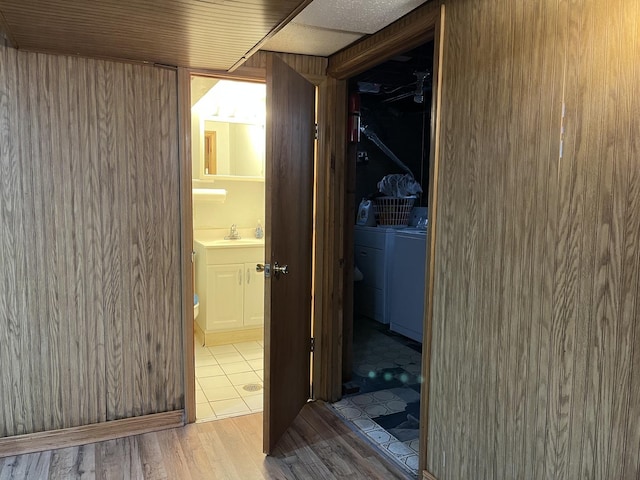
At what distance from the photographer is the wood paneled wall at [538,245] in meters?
1.34

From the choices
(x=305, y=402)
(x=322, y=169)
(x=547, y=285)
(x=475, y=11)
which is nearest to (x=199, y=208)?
(x=322, y=169)

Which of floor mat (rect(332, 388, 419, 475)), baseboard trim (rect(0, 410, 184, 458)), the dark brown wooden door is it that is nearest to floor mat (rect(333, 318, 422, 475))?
floor mat (rect(332, 388, 419, 475))

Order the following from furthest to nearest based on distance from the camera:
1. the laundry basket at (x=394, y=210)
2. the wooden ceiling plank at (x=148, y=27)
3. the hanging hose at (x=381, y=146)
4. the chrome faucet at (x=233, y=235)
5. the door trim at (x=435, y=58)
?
the hanging hose at (x=381, y=146), the laundry basket at (x=394, y=210), the chrome faucet at (x=233, y=235), the door trim at (x=435, y=58), the wooden ceiling plank at (x=148, y=27)

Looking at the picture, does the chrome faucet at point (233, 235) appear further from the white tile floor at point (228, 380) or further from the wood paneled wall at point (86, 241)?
the wood paneled wall at point (86, 241)

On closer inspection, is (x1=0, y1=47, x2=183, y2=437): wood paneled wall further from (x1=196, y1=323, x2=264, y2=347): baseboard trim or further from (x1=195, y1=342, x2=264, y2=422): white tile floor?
(x1=196, y1=323, x2=264, y2=347): baseboard trim

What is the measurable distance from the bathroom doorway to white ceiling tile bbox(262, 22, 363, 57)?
3.42ft

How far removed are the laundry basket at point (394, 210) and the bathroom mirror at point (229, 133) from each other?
1.41 m

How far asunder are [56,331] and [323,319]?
1487 millimetres

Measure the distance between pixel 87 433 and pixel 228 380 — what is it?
3.41ft

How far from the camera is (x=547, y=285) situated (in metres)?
1.56

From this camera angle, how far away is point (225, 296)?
4.02 meters

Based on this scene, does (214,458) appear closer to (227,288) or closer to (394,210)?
(227,288)

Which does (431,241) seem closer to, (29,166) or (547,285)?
(547,285)

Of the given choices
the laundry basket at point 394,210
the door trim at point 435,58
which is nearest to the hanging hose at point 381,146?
the laundry basket at point 394,210
